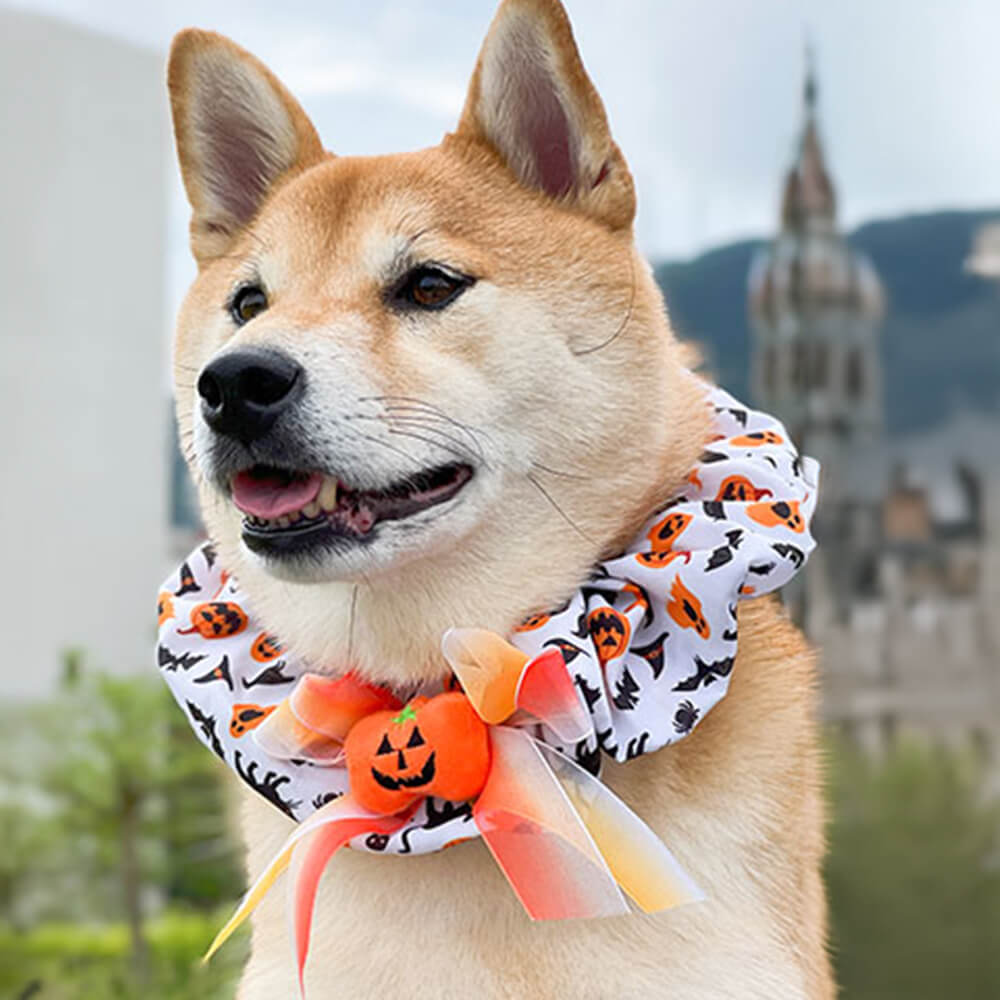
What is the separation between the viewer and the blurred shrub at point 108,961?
8.85 feet

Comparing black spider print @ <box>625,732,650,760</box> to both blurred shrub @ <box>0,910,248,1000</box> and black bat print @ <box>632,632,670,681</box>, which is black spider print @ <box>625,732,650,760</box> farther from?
blurred shrub @ <box>0,910,248,1000</box>

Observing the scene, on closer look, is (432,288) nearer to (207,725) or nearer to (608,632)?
(608,632)

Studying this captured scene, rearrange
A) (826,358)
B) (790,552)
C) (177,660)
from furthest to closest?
(826,358) < (177,660) < (790,552)

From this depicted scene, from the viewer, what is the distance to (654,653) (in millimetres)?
929

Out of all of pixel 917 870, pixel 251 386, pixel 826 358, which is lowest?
pixel 917 870

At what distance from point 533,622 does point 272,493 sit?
0.72 feet

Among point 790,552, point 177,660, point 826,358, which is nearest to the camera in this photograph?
point 790,552

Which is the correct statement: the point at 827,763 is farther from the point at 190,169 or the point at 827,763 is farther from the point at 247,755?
the point at 190,169

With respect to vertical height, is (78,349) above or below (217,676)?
below

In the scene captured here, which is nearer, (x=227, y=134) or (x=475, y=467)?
(x=475, y=467)

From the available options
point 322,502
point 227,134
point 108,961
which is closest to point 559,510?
point 322,502

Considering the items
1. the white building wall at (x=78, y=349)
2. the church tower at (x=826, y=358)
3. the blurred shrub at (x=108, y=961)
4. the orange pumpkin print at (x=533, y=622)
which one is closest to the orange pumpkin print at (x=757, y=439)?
the orange pumpkin print at (x=533, y=622)

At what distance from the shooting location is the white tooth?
882 mm

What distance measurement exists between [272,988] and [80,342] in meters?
3.10
